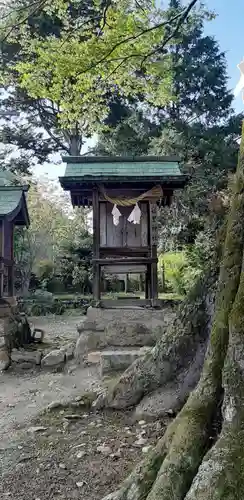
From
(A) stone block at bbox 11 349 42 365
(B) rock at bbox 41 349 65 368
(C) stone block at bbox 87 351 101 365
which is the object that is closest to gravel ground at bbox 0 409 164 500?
(C) stone block at bbox 87 351 101 365

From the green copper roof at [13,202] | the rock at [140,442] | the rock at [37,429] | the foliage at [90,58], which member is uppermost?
the foliage at [90,58]

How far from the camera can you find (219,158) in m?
16.2

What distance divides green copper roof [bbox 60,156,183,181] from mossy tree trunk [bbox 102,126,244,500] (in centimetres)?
533

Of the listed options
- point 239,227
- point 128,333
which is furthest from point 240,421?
point 128,333

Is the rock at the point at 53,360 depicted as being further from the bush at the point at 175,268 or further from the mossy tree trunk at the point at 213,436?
the bush at the point at 175,268

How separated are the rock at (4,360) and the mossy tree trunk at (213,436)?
191 inches

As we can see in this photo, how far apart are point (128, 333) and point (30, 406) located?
257 centimetres

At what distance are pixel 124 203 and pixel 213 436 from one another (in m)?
6.03

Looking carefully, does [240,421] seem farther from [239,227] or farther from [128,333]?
[128,333]

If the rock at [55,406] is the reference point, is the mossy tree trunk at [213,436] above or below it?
above

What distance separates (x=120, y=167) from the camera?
27.2 feet

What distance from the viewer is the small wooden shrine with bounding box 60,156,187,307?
7.92m

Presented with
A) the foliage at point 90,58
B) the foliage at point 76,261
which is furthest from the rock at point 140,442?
the foliage at point 76,261

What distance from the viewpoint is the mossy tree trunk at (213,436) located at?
190 centimetres
